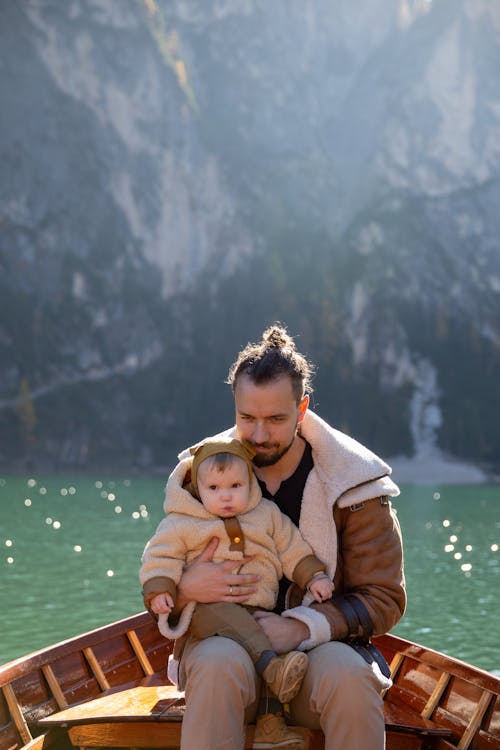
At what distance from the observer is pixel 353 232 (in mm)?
80250

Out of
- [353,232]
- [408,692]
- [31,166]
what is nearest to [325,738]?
[408,692]

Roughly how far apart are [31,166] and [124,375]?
17025 mm

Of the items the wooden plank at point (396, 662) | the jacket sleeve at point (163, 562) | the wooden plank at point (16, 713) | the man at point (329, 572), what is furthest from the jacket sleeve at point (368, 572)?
the wooden plank at point (16, 713)

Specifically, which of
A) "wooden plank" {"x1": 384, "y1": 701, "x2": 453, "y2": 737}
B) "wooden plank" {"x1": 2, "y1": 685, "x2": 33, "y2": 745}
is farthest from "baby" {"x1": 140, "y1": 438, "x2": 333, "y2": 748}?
"wooden plank" {"x1": 2, "y1": 685, "x2": 33, "y2": 745}

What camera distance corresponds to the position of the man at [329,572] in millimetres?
4109

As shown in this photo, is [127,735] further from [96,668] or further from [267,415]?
[267,415]

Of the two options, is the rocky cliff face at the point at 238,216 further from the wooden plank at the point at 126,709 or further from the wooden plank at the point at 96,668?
the wooden plank at the point at 126,709

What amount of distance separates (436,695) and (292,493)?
2.16 meters

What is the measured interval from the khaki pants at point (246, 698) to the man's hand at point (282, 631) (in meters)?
0.17

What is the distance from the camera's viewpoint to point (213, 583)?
177 inches

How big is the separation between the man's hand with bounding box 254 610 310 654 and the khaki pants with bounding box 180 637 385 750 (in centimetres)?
17

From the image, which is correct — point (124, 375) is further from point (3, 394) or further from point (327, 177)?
point (327, 177)

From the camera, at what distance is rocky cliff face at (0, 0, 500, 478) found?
6475 cm

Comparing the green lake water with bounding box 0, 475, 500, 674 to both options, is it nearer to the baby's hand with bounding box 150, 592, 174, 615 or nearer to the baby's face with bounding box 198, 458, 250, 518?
the baby's hand with bounding box 150, 592, 174, 615
